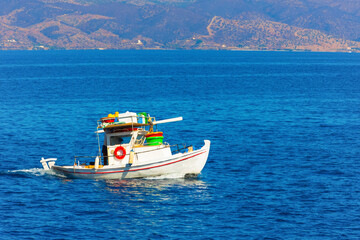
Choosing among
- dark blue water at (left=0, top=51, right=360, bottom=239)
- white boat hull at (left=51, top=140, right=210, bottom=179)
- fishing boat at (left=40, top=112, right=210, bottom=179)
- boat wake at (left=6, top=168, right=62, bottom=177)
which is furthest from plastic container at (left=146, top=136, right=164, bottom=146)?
boat wake at (left=6, top=168, right=62, bottom=177)

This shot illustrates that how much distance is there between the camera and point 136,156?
4825 centimetres

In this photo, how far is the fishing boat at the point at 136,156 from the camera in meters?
47.4

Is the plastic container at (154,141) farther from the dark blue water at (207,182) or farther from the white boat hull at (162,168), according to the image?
the dark blue water at (207,182)

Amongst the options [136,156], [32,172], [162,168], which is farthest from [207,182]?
[32,172]

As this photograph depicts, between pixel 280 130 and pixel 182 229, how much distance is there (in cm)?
3954

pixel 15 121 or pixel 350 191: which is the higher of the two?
pixel 15 121

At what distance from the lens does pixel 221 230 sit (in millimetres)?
37000

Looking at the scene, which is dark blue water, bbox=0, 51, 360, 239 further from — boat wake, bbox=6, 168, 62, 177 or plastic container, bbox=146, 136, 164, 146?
plastic container, bbox=146, 136, 164, 146

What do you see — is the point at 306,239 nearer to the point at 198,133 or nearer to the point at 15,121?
the point at 198,133

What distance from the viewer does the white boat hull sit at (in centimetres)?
4722

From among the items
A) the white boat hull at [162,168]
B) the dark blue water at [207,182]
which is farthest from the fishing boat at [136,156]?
the dark blue water at [207,182]

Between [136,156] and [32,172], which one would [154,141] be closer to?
[136,156]

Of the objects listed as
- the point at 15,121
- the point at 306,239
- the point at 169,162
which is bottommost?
the point at 306,239

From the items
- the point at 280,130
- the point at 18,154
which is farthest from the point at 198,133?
the point at 18,154
